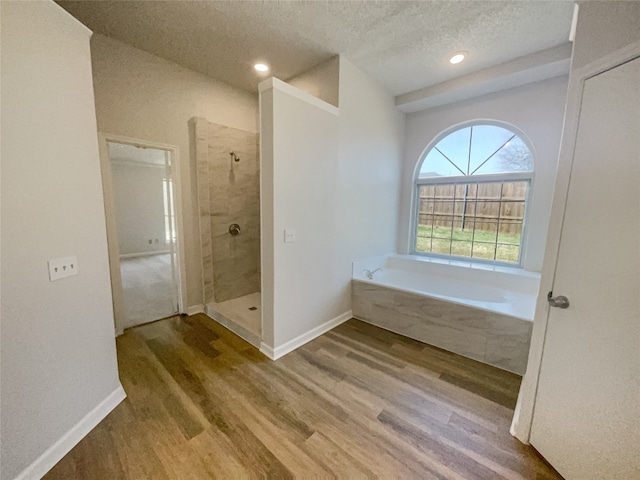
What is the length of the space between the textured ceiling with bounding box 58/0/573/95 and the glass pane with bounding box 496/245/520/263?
2076mm

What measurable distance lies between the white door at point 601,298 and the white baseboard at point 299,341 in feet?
5.98

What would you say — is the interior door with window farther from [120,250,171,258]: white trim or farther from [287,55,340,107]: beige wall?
[287,55,340,107]: beige wall

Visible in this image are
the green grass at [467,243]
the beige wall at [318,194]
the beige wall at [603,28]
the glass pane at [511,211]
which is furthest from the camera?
the green grass at [467,243]

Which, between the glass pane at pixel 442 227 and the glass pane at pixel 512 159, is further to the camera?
the glass pane at pixel 442 227

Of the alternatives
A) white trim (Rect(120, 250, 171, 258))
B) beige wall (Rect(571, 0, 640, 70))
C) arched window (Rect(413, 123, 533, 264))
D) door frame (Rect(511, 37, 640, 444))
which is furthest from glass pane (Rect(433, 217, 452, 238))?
white trim (Rect(120, 250, 171, 258))

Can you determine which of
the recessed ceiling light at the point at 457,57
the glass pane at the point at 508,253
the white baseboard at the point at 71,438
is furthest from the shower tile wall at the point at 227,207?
the glass pane at the point at 508,253

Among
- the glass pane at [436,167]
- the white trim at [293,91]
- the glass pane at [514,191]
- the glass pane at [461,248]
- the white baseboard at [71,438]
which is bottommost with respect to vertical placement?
the white baseboard at [71,438]

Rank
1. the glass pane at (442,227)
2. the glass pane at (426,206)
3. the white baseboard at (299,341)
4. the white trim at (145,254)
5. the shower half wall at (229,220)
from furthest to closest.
A: the white trim at (145,254) < the glass pane at (426,206) < the glass pane at (442,227) < the shower half wall at (229,220) < the white baseboard at (299,341)

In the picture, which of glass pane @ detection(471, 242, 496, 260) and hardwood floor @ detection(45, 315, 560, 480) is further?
glass pane @ detection(471, 242, 496, 260)

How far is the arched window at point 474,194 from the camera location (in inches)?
121

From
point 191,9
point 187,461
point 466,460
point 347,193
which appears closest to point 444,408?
point 466,460

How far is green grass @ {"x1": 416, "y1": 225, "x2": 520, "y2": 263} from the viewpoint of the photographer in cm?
317

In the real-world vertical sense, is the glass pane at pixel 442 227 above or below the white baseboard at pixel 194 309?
above

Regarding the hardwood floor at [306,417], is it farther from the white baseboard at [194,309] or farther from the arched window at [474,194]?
the arched window at [474,194]
